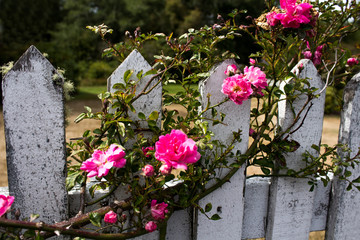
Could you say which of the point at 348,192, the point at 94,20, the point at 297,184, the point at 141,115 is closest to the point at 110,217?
the point at 141,115

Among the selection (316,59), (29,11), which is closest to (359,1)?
(316,59)

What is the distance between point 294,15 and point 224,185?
0.57 meters

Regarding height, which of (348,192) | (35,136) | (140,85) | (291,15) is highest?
(291,15)

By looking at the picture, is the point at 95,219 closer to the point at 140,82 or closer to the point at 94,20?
the point at 140,82

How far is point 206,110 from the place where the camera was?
3.14ft

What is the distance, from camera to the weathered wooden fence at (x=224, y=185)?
2.86 ft

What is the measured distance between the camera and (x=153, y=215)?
34.9 inches

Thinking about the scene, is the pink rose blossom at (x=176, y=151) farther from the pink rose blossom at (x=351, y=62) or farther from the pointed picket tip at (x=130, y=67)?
the pink rose blossom at (x=351, y=62)

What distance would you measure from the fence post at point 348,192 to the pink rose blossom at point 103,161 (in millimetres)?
847

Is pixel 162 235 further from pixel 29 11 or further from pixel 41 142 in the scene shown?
pixel 29 11

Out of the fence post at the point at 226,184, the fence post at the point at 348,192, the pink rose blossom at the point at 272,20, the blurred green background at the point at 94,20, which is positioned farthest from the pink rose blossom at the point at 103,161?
the blurred green background at the point at 94,20

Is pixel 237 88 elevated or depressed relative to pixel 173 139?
elevated

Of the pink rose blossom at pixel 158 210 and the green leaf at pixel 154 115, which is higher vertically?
the green leaf at pixel 154 115

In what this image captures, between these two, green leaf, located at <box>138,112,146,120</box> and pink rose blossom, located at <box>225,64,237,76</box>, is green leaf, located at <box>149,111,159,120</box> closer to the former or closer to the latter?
green leaf, located at <box>138,112,146,120</box>
